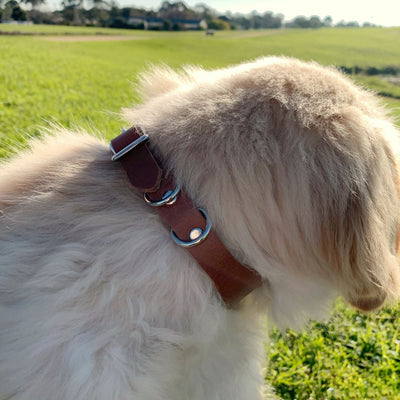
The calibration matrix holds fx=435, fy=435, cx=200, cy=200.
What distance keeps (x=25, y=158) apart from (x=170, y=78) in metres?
0.64

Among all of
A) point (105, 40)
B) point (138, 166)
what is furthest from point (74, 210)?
point (105, 40)

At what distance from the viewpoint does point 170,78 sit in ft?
5.77

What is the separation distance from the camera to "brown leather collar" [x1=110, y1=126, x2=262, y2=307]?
127 cm

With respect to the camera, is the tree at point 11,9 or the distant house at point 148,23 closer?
the tree at point 11,9

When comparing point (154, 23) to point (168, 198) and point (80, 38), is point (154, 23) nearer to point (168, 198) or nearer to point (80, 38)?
point (80, 38)

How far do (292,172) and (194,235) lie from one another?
1.12ft

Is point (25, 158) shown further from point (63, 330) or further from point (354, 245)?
point (354, 245)

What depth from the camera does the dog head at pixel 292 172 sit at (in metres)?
1.28

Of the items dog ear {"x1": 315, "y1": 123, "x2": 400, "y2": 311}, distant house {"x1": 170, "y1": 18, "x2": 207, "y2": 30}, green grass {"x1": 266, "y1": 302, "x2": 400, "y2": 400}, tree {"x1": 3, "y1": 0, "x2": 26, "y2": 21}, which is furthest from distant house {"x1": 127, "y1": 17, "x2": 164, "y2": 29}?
dog ear {"x1": 315, "y1": 123, "x2": 400, "y2": 311}

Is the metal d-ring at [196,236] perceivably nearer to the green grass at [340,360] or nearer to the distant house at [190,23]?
the green grass at [340,360]

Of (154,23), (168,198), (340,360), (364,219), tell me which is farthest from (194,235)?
(154,23)

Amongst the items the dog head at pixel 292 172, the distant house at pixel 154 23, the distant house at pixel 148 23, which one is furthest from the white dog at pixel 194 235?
the distant house at pixel 148 23

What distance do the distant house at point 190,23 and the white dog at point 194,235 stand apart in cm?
5364

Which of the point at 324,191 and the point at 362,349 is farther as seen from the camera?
the point at 362,349
